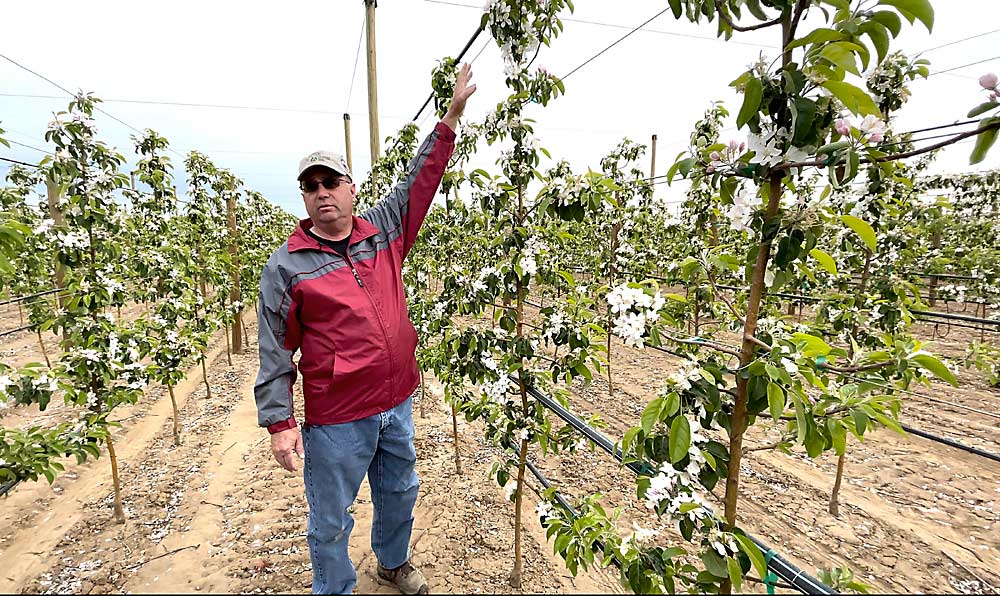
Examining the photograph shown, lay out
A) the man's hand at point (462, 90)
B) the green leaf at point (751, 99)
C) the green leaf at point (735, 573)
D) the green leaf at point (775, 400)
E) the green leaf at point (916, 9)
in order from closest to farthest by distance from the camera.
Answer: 1. the green leaf at point (916, 9)
2. the green leaf at point (751, 99)
3. the green leaf at point (775, 400)
4. the green leaf at point (735, 573)
5. the man's hand at point (462, 90)

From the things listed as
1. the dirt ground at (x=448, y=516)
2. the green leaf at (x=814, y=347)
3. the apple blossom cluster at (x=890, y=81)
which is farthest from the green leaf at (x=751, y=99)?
the dirt ground at (x=448, y=516)

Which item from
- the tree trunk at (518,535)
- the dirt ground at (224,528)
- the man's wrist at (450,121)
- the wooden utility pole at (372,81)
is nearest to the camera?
the man's wrist at (450,121)

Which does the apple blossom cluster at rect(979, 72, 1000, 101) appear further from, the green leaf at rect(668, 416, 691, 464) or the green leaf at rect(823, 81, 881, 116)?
the green leaf at rect(668, 416, 691, 464)

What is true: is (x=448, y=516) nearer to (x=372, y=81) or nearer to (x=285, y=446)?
(x=285, y=446)

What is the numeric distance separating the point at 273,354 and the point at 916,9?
2.54 meters

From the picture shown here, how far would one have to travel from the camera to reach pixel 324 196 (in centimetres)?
229

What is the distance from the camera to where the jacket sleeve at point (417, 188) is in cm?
257

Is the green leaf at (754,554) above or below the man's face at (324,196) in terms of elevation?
below

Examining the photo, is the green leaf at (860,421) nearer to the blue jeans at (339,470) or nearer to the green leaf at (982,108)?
the green leaf at (982,108)

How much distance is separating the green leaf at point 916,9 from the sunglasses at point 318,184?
2.15m

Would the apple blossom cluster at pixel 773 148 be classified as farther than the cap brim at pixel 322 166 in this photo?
No

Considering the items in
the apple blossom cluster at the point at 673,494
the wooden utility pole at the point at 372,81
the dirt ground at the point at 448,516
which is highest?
the wooden utility pole at the point at 372,81

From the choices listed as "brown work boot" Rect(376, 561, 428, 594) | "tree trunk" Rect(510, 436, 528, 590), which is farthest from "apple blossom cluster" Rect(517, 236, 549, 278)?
"brown work boot" Rect(376, 561, 428, 594)

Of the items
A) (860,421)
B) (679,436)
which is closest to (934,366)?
(860,421)
